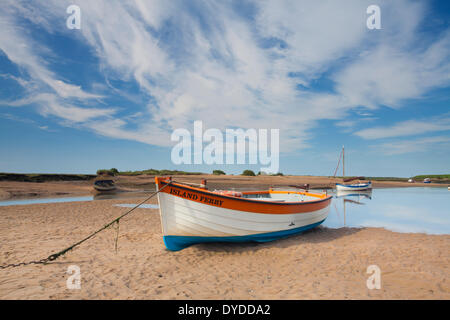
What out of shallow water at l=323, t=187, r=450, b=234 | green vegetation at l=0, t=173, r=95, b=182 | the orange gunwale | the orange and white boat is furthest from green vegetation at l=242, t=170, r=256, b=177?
the orange and white boat

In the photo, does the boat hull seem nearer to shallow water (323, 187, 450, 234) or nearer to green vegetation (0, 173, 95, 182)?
shallow water (323, 187, 450, 234)

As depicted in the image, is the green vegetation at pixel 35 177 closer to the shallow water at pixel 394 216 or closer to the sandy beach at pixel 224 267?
the sandy beach at pixel 224 267

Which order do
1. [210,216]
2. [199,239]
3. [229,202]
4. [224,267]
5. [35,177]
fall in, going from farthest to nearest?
[35,177], [199,239], [229,202], [210,216], [224,267]

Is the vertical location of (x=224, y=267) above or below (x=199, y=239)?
below

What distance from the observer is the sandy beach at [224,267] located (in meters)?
5.35

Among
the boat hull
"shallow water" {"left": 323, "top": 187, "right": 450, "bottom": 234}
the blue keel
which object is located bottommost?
"shallow water" {"left": 323, "top": 187, "right": 450, "bottom": 234}

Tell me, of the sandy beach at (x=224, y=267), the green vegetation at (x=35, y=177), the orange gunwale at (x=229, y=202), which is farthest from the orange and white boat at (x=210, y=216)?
the green vegetation at (x=35, y=177)

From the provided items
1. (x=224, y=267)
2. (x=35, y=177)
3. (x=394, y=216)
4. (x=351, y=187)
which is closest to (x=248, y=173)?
(x=351, y=187)

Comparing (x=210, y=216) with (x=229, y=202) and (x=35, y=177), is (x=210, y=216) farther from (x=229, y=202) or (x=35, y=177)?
(x=35, y=177)

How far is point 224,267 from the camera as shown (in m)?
7.17

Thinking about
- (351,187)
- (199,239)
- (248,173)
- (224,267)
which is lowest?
(351,187)

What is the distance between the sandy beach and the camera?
535 cm

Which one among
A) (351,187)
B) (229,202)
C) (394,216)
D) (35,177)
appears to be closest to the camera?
(229,202)

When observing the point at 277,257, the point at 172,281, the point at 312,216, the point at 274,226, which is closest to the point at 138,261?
the point at 172,281
